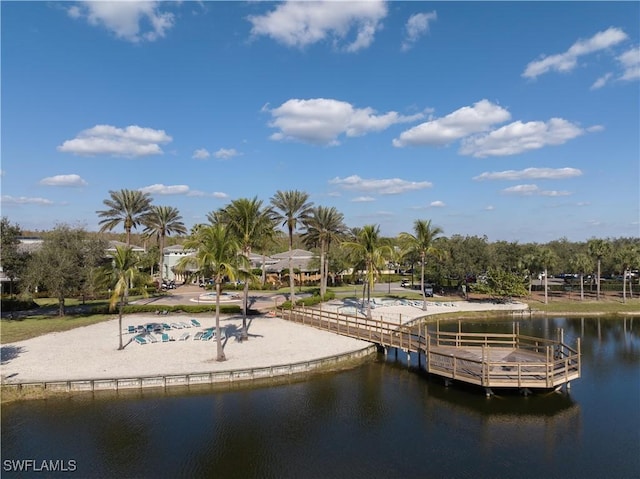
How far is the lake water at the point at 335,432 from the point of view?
49.8 ft

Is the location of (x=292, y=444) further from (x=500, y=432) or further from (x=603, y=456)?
(x=603, y=456)

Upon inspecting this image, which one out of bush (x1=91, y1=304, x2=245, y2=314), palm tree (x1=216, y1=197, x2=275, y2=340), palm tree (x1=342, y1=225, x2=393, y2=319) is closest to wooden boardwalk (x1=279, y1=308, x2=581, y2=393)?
palm tree (x1=342, y1=225, x2=393, y2=319)

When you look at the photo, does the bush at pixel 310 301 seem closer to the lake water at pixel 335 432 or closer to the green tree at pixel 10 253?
the lake water at pixel 335 432

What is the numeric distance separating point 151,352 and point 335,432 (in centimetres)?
1591

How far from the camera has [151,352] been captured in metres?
28.2

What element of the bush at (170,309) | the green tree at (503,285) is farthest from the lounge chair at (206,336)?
the green tree at (503,285)

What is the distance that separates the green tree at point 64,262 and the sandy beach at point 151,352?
535 centimetres

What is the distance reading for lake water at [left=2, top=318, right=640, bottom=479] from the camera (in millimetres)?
15164

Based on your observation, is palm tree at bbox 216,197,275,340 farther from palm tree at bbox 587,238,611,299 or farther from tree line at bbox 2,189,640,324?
palm tree at bbox 587,238,611,299

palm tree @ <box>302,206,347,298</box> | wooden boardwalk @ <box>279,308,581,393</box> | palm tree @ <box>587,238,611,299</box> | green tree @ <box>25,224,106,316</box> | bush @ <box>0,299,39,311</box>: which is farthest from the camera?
palm tree @ <box>587,238,611,299</box>

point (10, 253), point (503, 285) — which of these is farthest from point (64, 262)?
point (503, 285)

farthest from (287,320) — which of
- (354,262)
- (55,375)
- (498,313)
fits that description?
(498,313)

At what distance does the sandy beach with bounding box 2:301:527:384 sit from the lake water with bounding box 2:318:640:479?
2.40 metres

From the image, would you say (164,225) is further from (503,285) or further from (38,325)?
(503,285)
